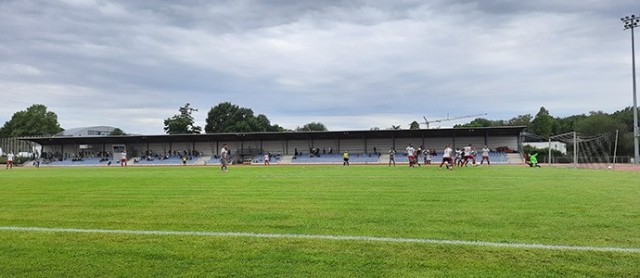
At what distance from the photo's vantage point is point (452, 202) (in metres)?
10.4

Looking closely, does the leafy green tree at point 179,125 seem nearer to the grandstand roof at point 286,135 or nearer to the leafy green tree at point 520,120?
the grandstand roof at point 286,135

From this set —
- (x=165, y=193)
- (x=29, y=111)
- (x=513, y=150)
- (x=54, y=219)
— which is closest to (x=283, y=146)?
(x=513, y=150)

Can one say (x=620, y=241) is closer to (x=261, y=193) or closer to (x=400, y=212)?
(x=400, y=212)

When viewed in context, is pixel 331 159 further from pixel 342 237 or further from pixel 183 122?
pixel 183 122

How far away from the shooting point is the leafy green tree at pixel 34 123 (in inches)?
4867

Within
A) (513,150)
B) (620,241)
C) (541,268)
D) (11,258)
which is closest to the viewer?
(541,268)

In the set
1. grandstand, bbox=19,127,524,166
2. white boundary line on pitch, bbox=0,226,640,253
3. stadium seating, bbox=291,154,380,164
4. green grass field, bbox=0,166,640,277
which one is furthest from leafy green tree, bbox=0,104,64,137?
white boundary line on pitch, bbox=0,226,640,253

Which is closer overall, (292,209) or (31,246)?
(31,246)

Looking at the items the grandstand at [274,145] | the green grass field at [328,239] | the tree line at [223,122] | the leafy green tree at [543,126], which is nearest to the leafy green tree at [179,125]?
the tree line at [223,122]

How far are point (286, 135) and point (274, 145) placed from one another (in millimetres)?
3410

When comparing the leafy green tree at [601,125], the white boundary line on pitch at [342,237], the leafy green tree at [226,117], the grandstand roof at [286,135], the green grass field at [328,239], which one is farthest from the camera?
the leafy green tree at [226,117]

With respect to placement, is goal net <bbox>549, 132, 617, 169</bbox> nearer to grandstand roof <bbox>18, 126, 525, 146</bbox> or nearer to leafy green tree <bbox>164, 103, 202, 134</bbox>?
grandstand roof <bbox>18, 126, 525, 146</bbox>

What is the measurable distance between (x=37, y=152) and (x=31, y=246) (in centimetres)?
8616

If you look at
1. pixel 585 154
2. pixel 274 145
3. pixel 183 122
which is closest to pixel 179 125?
pixel 183 122
